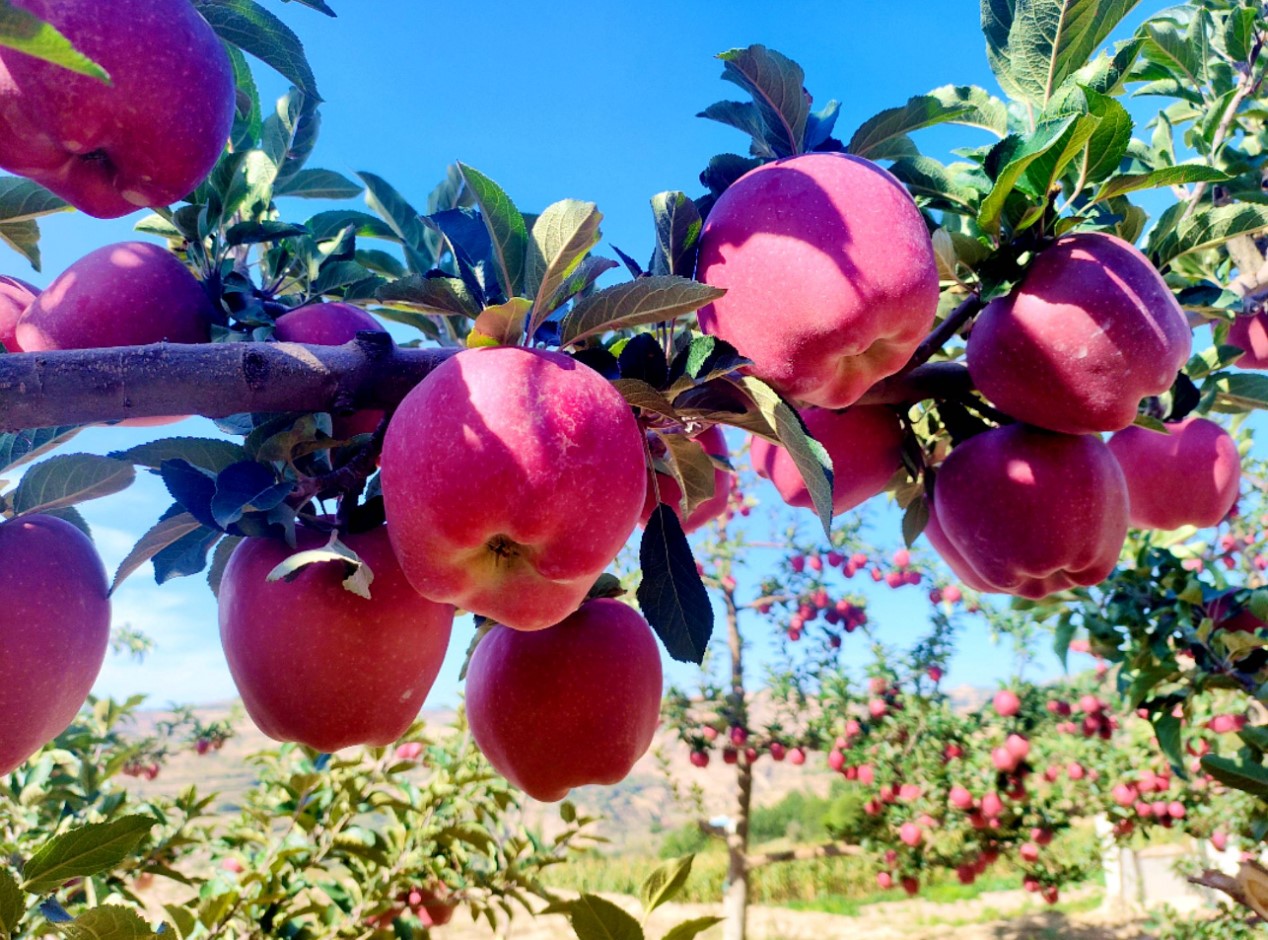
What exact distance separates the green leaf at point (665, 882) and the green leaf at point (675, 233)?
2.32 feet

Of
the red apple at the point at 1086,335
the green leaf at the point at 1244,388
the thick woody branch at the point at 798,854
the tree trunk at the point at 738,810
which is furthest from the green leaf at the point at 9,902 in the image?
the tree trunk at the point at 738,810

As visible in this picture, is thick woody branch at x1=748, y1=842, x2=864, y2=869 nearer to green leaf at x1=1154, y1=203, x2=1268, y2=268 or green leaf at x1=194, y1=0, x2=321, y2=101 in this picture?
green leaf at x1=1154, y1=203, x2=1268, y2=268

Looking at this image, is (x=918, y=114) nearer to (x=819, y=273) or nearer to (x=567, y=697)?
(x=819, y=273)

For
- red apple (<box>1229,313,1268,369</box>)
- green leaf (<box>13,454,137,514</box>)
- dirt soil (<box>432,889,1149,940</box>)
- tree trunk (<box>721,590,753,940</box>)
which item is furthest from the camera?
dirt soil (<box>432,889,1149,940</box>)

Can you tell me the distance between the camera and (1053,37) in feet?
3.88

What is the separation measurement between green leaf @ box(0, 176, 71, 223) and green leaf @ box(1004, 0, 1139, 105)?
1326 mm

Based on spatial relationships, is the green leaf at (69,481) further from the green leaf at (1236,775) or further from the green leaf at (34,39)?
the green leaf at (1236,775)

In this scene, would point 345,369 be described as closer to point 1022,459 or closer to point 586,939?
point 586,939

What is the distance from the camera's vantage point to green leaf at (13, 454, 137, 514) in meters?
1.00

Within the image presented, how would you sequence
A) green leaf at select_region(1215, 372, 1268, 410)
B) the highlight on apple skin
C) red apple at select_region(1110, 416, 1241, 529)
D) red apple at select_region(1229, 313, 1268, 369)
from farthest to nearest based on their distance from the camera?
1. red apple at select_region(1229, 313, 1268, 369)
2. red apple at select_region(1110, 416, 1241, 529)
3. green leaf at select_region(1215, 372, 1268, 410)
4. the highlight on apple skin

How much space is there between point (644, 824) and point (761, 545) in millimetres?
4992

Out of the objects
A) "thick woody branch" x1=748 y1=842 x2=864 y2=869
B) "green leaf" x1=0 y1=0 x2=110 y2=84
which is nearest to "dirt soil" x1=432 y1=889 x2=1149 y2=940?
"thick woody branch" x1=748 y1=842 x2=864 y2=869

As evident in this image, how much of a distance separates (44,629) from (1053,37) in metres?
1.46

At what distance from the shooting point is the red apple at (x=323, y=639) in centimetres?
88
